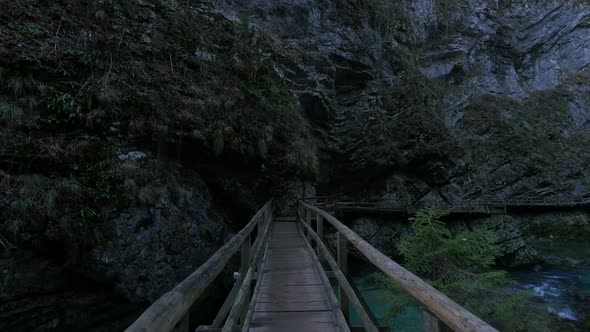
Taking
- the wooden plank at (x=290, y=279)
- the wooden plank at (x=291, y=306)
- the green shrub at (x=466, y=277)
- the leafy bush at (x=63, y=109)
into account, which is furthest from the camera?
the leafy bush at (x=63, y=109)

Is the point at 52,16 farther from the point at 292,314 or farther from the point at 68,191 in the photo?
the point at 292,314

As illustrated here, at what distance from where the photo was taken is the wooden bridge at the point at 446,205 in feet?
52.7

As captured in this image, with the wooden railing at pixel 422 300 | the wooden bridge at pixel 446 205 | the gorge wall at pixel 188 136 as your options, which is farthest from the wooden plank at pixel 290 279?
the wooden bridge at pixel 446 205

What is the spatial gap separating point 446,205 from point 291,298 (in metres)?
18.0

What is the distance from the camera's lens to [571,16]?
30.3 m

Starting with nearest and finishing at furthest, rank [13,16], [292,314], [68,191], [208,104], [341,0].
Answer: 1. [292,314]
2. [68,191]
3. [13,16]
4. [208,104]
5. [341,0]

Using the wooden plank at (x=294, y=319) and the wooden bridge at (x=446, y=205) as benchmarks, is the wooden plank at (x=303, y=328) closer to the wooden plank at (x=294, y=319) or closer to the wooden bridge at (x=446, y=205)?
the wooden plank at (x=294, y=319)

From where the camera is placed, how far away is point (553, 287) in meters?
11.8

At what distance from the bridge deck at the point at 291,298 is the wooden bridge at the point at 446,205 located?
20.9 ft

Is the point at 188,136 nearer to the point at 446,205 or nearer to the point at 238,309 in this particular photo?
the point at 238,309

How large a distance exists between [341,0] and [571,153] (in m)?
22.3

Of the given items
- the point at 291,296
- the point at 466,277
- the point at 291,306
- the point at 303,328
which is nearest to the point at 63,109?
the point at 291,296

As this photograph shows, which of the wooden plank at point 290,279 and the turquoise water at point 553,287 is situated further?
the turquoise water at point 553,287

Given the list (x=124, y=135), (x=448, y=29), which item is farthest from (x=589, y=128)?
(x=124, y=135)
